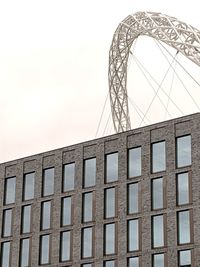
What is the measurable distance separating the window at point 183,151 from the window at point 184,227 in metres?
3.63

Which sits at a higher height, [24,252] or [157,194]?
[157,194]

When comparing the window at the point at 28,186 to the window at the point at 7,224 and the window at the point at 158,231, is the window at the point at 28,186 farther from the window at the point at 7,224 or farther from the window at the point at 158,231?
the window at the point at 158,231

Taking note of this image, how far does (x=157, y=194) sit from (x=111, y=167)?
5225 millimetres

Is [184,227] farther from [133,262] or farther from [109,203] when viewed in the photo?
[109,203]

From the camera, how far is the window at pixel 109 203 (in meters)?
61.4

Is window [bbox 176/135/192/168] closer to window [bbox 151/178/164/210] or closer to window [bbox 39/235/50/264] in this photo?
window [bbox 151/178/164/210]

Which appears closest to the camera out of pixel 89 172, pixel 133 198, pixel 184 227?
pixel 184 227

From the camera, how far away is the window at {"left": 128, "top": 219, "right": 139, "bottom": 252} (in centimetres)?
5909

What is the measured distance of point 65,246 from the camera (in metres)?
63.2

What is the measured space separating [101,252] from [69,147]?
9540 mm

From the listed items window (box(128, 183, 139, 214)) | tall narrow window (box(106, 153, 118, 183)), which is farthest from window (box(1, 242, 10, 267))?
window (box(128, 183, 139, 214))

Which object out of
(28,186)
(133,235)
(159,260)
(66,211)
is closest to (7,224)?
(28,186)

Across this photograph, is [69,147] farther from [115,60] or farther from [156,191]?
[115,60]

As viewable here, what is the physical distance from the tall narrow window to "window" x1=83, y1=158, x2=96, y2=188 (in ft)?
4.29
